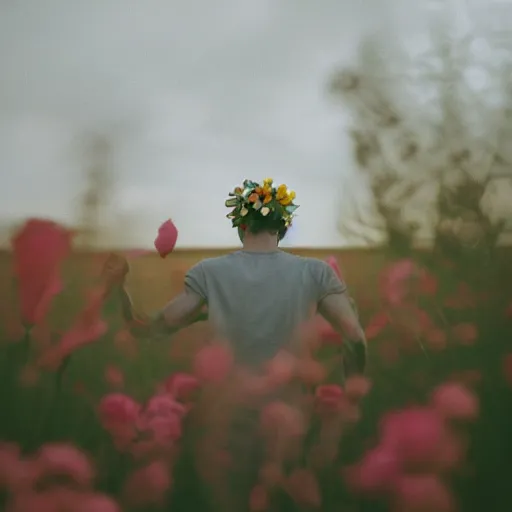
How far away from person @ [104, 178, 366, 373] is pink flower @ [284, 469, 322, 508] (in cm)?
24

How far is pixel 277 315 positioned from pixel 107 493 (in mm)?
505

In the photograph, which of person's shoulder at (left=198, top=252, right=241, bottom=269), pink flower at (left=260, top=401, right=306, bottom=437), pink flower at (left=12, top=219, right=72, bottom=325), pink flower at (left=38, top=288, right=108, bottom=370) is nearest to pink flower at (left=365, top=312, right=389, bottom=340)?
pink flower at (left=260, top=401, right=306, bottom=437)

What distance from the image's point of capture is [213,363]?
133 centimetres

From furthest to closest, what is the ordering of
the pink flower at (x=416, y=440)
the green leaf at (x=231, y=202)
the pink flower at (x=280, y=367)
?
the green leaf at (x=231, y=202) → the pink flower at (x=280, y=367) → the pink flower at (x=416, y=440)

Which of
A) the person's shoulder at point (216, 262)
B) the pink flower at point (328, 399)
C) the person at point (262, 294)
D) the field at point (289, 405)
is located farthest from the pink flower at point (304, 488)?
the person's shoulder at point (216, 262)

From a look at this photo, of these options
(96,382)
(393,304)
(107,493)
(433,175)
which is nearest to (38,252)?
(96,382)

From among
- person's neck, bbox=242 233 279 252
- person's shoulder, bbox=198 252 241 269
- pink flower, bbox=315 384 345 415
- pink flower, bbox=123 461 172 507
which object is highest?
person's neck, bbox=242 233 279 252

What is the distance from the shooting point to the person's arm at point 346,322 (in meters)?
1.30

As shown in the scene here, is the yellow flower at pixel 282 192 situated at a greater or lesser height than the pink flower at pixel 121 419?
greater

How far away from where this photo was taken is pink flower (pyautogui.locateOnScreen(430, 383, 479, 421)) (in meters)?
1.38

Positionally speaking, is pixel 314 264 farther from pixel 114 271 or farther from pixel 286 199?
pixel 114 271

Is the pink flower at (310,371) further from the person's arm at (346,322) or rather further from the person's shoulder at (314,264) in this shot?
the person's shoulder at (314,264)

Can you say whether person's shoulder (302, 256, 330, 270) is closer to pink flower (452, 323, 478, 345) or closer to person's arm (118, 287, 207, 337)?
person's arm (118, 287, 207, 337)

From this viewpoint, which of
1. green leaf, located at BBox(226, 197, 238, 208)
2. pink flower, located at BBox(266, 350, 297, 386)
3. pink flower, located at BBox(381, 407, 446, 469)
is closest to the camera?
pink flower, located at BBox(381, 407, 446, 469)
